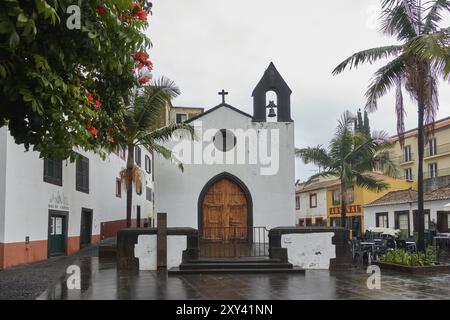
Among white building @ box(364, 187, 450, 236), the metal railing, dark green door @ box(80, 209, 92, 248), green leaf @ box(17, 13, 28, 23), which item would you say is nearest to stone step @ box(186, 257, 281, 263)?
the metal railing

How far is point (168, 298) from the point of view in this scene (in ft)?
28.7

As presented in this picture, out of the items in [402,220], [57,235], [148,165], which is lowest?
[57,235]

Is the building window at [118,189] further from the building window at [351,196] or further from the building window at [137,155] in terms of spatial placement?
the building window at [351,196]

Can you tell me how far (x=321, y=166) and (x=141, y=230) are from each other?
11430 millimetres

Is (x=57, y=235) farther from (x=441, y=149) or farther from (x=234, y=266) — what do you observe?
(x=441, y=149)

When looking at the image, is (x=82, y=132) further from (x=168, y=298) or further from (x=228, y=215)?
(x=228, y=215)

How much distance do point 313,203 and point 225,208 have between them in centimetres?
2608

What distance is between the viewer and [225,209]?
1823 cm

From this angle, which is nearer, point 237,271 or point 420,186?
point 237,271

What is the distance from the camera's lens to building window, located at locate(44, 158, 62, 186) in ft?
54.6

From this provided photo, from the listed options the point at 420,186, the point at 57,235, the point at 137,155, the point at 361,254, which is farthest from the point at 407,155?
the point at 57,235

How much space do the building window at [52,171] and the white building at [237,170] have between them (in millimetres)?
3550
